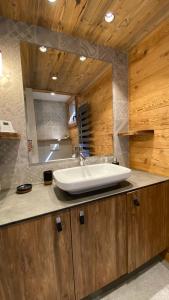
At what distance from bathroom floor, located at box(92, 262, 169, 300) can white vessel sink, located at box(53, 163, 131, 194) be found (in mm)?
886

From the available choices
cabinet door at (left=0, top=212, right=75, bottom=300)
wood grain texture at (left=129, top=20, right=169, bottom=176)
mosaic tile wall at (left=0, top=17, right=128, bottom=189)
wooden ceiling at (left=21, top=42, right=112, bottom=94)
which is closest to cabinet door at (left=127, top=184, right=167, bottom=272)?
wood grain texture at (left=129, top=20, right=169, bottom=176)

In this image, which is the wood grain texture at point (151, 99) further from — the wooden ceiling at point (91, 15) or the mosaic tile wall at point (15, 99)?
the mosaic tile wall at point (15, 99)

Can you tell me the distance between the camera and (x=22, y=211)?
2.79ft

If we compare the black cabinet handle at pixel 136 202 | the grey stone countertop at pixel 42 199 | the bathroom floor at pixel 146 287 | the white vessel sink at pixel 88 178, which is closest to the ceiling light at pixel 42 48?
the white vessel sink at pixel 88 178

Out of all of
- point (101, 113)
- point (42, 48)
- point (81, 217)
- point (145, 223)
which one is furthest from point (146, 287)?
point (42, 48)

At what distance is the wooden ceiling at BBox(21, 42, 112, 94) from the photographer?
128 cm

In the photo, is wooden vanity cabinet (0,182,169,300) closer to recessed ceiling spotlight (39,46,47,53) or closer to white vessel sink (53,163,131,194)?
white vessel sink (53,163,131,194)

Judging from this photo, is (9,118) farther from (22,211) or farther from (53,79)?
(22,211)

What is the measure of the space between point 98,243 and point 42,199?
19.6 inches

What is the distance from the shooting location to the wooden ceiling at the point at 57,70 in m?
1.28

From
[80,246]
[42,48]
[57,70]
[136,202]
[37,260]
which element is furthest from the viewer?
[57,70]

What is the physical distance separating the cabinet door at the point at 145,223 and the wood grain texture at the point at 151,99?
1.00 ft

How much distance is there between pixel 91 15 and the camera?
1164 millimetres

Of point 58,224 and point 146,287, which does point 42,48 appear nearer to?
point 58,224
